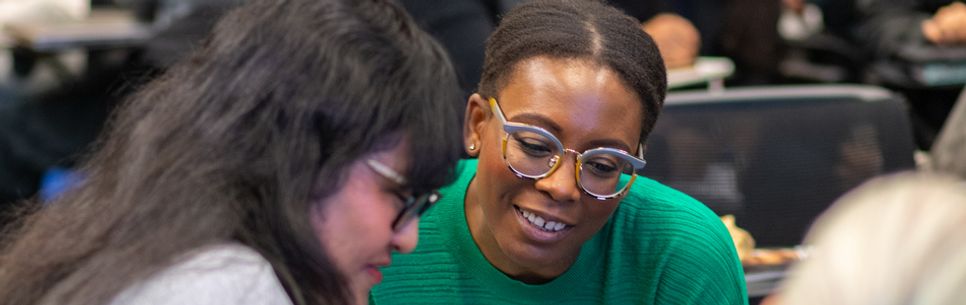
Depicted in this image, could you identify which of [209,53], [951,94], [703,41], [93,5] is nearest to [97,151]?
[209,53]

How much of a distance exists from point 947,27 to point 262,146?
3.92 meters

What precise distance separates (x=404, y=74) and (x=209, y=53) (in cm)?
22

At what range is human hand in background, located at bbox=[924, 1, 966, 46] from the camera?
453cm

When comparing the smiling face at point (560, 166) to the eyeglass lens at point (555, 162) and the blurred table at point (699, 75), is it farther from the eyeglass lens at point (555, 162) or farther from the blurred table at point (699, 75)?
the blurred table at point (699, 75)

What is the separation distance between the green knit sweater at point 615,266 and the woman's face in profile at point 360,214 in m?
0.51

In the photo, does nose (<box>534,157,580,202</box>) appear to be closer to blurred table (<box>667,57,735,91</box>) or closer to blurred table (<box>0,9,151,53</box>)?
blurred table (<box>667,57,735,91</box>)

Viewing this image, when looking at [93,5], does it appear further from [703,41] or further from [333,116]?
[333,116]

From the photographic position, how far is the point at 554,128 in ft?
5.54

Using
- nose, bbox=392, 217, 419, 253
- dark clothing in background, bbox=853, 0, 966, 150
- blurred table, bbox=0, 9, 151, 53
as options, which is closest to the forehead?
nose, bbox=392, 217, 419, 253

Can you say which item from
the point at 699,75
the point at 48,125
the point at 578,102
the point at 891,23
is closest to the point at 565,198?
the point at 578,102

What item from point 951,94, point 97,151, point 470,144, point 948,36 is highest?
point 97,151

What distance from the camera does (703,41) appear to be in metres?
4.62

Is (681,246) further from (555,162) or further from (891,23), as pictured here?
(891,23)

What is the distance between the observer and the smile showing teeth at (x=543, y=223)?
1739 millimetres
